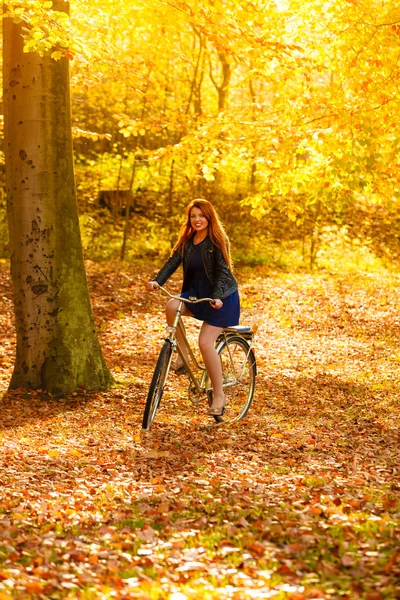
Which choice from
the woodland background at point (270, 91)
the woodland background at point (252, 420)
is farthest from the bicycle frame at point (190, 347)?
the woodland background at point (270, 91)

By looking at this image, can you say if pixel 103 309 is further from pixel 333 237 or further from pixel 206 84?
pixel 206 84

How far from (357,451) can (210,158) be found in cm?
696

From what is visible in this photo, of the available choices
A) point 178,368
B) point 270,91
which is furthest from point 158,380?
point 270,91

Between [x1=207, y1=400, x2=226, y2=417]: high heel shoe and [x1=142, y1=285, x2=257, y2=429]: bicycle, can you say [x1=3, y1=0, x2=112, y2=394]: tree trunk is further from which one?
[x1=207, y1=400, x2=226, y2=417]: high heel shoe

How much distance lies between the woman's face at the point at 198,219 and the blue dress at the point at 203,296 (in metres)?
0.16

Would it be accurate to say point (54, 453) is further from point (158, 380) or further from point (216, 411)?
point (216, 411)

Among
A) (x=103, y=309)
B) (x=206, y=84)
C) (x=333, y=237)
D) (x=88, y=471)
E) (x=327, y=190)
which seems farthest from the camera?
(x=206, y=84)

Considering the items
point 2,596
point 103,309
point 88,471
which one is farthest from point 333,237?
point 2,596

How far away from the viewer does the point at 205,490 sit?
529 centimetres

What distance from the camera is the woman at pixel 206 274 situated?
22.5 ft

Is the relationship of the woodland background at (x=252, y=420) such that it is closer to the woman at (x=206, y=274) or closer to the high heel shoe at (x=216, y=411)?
the high heel shoe at (x=216, y=411)

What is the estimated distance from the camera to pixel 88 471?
5.81 metres

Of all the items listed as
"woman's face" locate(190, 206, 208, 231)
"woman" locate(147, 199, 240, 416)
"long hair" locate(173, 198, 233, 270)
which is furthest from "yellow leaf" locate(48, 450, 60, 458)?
"woman's face" locate(190, 206, 208, 231)

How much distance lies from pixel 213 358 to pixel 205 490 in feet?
6.27
